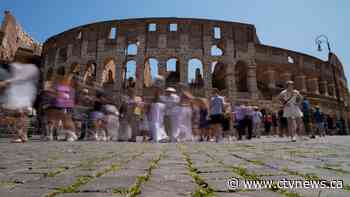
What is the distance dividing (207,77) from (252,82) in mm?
4375

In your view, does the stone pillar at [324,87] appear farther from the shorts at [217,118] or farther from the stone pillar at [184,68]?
the shorts at [217,118]

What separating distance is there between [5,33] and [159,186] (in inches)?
1294

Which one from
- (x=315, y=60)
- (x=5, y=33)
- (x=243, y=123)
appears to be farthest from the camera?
(x=315, y=60)

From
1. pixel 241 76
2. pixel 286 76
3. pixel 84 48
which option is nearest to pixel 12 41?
pixel 84 48

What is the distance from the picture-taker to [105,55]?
26156 mm

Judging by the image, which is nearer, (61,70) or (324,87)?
(61,70)

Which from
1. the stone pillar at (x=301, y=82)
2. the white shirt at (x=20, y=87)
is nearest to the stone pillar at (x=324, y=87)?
the stone pillar at (x=301, y=82)

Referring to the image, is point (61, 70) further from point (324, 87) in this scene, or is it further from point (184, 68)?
point (324, 87)

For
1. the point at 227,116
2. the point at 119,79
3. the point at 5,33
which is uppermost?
the point at 5,33

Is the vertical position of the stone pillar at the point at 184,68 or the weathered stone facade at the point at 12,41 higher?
the weathered stone facade at the point at 12,41

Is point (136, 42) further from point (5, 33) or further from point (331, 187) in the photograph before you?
point (331, 187)

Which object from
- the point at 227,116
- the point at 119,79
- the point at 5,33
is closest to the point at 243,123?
the point at 227,116

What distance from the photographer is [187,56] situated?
25359 mm

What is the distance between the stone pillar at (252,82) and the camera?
83.2 feet
